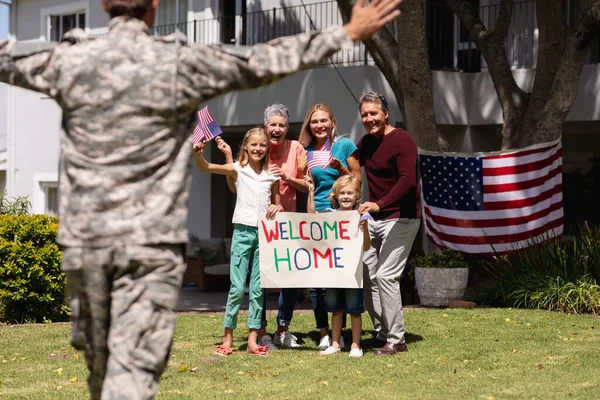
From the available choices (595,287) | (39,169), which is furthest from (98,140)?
(39,169)

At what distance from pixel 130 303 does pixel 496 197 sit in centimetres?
1022

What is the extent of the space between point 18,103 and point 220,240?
834 cm

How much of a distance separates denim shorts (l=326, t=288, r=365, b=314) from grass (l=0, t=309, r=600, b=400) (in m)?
0.41

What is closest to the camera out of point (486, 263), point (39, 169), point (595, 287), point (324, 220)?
point (324, 220)

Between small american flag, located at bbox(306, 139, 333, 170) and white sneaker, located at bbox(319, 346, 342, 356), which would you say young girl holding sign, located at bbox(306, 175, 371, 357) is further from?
small american flag, located at bbox(306, 139, 333, 170)

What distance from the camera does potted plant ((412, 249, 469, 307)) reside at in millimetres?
13250

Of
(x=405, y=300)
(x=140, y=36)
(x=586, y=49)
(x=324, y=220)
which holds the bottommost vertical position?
(x=405, y=300)

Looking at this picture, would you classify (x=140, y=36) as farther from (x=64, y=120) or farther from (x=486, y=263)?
(x=486, y=263)

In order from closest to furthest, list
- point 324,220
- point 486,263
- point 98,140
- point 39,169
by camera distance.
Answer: point 98,140, point 324,220, point 486,263, point 39,169

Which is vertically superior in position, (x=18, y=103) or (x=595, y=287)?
(x=18, y=103)

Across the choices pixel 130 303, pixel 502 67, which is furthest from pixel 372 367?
pixel 502 67

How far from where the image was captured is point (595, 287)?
1193 centimetres

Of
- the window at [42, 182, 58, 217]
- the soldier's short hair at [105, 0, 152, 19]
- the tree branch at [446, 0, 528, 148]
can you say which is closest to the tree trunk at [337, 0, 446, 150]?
the tree branch at [446, 0, 528, 148]

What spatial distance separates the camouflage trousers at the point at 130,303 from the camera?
4.19 meters
